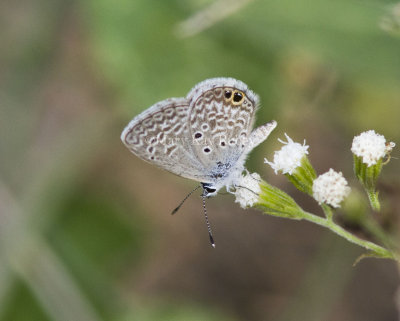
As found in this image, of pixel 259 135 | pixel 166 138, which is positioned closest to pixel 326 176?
pixel 259 135

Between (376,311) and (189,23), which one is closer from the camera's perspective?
(189,23)

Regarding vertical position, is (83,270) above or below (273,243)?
below

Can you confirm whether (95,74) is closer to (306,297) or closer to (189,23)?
(189,23)

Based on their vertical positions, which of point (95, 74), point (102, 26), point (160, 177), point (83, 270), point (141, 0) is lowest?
point (83, 270)

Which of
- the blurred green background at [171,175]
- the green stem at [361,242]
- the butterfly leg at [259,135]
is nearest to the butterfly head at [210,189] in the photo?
the butterfly leg at [259,135]

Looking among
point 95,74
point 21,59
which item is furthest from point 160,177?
point 21,59

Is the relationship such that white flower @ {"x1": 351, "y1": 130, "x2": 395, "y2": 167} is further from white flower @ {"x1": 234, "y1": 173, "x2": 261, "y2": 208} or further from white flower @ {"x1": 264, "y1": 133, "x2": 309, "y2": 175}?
white flower @ {"x1": 234, "y1": 173, "x2": 261, "y2": 208}

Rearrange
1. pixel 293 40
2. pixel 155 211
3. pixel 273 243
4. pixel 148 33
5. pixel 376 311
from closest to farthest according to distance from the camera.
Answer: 1. pixel 293 40
2. pixel 148 33
3. pixel 376 311
4. pixel 273 243
5. pixel 155 211

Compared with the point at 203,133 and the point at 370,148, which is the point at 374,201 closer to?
the point at 370,148
